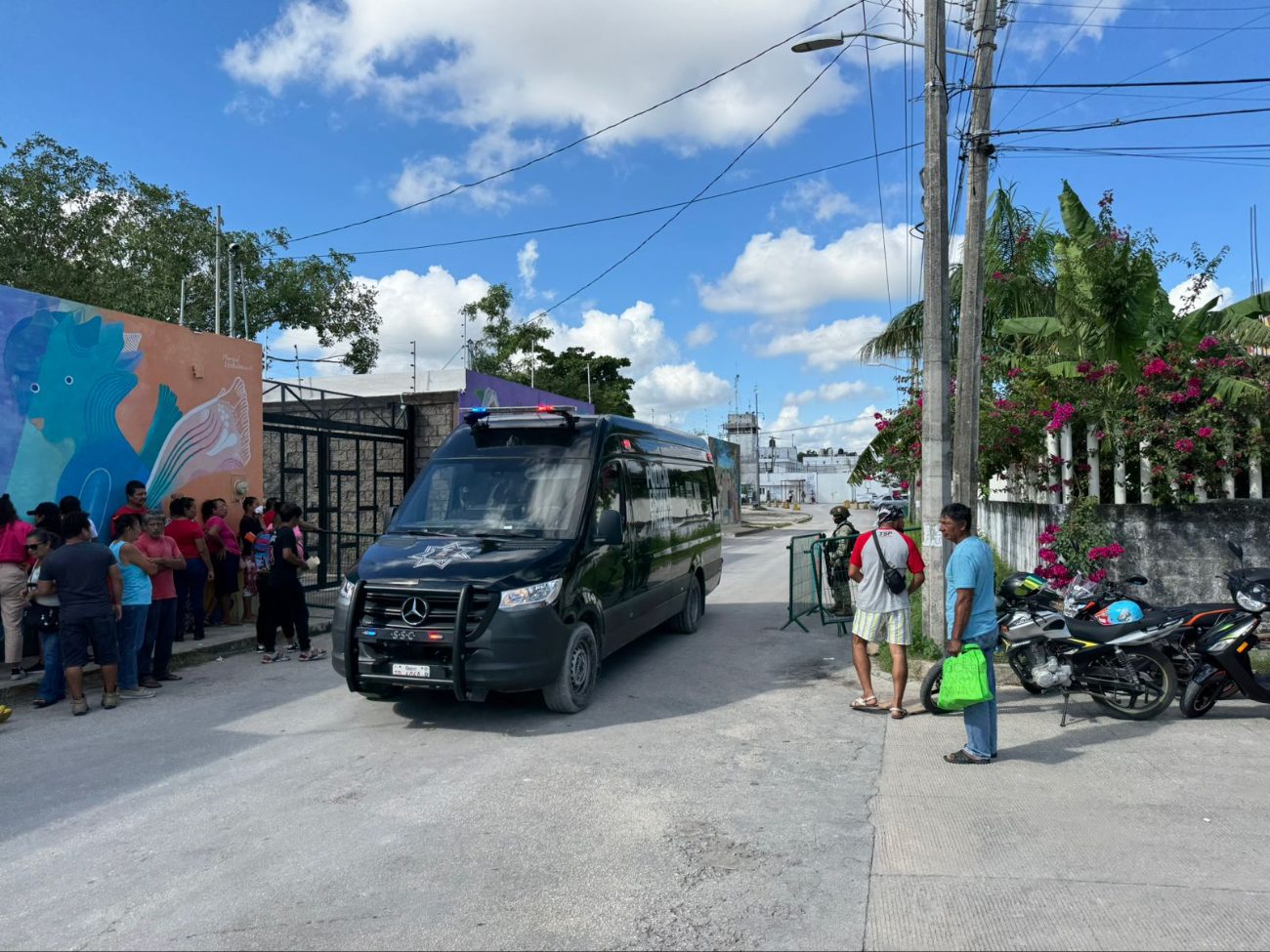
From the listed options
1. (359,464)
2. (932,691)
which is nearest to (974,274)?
(932,691)

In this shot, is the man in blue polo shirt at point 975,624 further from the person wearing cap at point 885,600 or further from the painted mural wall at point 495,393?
the painted mural wall at point 495,393

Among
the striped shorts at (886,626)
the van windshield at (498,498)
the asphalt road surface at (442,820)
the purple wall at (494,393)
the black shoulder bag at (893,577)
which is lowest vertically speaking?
the asphalt road surface at (442,820)

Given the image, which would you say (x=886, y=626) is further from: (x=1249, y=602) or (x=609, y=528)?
(x=1249, y=602)

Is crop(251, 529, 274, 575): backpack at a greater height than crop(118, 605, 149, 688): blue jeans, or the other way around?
Answer: crop(251, 529, 274, 575): backpack

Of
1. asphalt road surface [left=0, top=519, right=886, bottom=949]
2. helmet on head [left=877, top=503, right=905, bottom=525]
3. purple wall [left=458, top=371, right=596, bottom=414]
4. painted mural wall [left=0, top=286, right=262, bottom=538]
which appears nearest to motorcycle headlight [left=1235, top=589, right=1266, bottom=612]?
helmet on head [left=877, top=503, right=905, bottom=525]

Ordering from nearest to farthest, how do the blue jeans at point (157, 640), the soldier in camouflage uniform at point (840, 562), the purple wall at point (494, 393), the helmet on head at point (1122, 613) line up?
the helmet on head at point (1122, 613) < the blue jeans at point (157, 640) < the soldier in camouflage uniform at point (840, 562) < the purple wall at point (494, 393)

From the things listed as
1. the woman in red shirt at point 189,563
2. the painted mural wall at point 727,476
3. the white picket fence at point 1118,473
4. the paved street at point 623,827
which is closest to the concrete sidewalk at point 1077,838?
the paved street at point 623,827

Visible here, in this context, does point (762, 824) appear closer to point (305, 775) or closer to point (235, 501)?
point (305, 775)

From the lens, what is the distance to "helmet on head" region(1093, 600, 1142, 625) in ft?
21.9

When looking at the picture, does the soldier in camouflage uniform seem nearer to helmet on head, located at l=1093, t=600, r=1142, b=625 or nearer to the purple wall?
helmet on head, located at l=1093, t=600, r=1142, b=625

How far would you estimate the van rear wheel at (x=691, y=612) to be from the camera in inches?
419

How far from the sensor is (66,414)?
9.45 m

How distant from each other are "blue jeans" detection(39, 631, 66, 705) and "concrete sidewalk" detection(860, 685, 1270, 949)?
6.96 meters

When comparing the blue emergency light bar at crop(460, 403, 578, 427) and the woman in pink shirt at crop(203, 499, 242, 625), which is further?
the woman in pink shirt at crop(203, 499, 242, 625)
